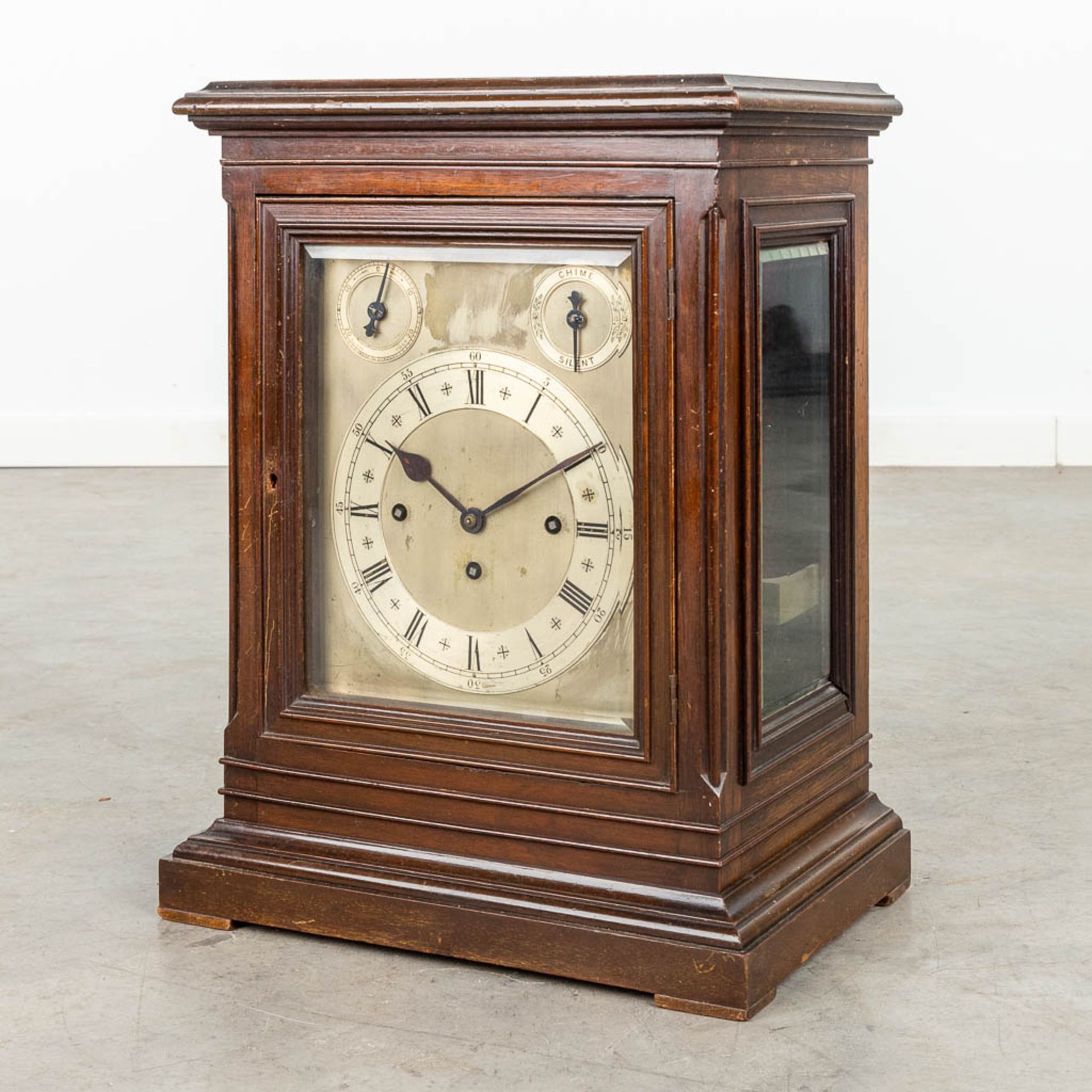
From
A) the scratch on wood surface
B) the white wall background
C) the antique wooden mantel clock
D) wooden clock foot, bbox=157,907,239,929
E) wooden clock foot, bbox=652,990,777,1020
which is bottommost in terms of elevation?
wooden clock foot, bbox=652,990,777,1020

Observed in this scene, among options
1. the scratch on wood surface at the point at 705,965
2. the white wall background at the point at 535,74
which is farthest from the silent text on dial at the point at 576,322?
the white wall background at the point at 535,74

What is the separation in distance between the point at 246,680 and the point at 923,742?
1769 millimetres

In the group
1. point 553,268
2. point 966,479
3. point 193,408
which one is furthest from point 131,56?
point 553,268

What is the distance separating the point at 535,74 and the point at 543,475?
6198mm

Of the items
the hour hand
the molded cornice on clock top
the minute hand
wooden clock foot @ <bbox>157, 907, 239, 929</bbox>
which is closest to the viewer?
the molded cornice on clock top

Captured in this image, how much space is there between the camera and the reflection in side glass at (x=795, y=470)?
268 cm

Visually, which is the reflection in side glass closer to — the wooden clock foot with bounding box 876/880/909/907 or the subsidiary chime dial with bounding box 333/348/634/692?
the subsidiary chime dial with bounding box 333/348/634/692

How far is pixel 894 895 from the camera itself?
3018mm

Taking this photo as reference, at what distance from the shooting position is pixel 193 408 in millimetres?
8648

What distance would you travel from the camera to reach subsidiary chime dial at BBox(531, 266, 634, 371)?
2.55 metres

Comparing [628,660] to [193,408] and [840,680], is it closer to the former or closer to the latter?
[840,680]

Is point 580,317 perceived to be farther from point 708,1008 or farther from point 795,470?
point 708,1008

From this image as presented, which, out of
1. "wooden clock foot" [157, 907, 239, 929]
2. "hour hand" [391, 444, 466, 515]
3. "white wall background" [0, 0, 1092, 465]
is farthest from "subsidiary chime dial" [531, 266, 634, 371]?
"white wall background" [0, 0, 1092, 465]

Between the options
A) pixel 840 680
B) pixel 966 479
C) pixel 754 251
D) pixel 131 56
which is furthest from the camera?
pixel 131 56
